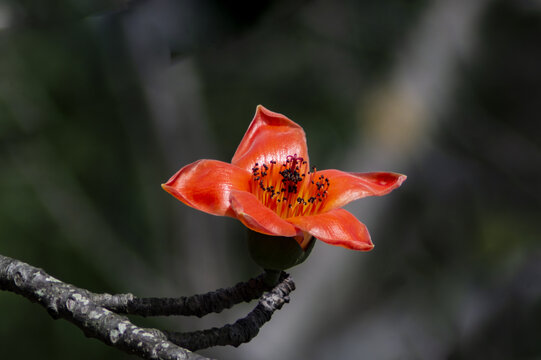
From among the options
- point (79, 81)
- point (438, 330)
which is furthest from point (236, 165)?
point (438, 330)

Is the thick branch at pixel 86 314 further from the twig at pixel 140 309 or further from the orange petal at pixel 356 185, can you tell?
the orange petal at pixel 356 185

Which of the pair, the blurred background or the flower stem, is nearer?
the flower stem

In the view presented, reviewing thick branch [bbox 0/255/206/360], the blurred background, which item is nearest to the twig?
thick branch [bbox 0/255/206/360]

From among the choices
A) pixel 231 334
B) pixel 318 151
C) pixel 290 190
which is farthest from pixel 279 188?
pixel 318 151

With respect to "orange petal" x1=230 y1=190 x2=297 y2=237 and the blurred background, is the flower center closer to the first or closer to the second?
"orange petal" x1=230 y1=190 x2=297 y2=237

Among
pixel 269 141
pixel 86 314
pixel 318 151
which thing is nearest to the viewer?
pixel 86 314

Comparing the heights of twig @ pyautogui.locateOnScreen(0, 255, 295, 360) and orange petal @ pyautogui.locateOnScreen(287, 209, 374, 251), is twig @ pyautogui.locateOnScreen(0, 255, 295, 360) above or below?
below

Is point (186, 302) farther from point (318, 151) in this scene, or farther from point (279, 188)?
point (318, 151)

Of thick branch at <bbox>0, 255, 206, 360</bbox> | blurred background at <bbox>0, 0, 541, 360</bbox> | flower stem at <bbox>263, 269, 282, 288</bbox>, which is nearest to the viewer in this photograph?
thick branch at <bbox>0, 255, 206, 360</bbox>
